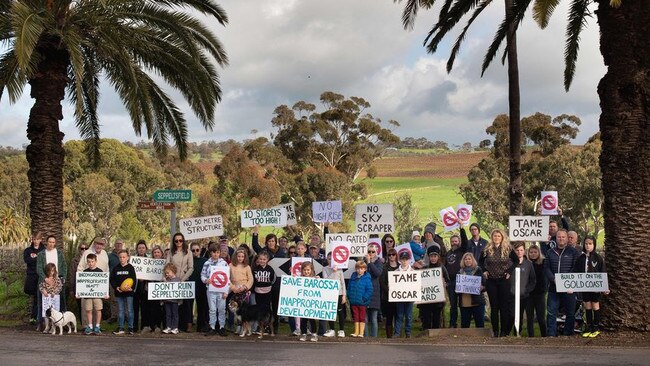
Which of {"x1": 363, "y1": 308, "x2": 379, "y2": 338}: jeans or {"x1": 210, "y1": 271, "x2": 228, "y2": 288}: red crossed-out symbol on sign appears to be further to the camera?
{"x1": 210, "y1": 271, "x2": 228, "y2": 288}: red crossed-out symbol on sign

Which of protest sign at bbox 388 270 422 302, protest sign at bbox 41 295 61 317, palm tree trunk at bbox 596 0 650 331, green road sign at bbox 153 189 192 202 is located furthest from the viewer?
green road sign at bbox 153 189 192 202

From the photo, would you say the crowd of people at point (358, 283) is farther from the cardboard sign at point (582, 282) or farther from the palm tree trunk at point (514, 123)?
the palm tree trunk at point (514, 123)

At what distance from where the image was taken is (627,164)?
1495 cm

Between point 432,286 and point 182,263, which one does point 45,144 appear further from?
point 432,286

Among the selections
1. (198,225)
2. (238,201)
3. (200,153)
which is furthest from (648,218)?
A: (200,153)

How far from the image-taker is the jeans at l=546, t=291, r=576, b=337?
50.2ft

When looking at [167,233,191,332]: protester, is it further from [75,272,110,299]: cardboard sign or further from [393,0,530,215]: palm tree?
[393,0,530,215]: palm tree

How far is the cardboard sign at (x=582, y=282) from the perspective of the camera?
49.1 feet

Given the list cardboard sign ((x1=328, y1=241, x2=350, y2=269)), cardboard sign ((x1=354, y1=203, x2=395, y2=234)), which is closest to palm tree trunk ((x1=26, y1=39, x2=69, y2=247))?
cardboard sign ((x1=354, y1=203, x2=395, y2=234))

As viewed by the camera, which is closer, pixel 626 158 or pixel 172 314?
pixel 626 158

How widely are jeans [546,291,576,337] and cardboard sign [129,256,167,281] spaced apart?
718 cm

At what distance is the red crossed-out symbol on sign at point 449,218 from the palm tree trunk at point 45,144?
334 inches

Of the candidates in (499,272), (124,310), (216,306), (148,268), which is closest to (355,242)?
(216,306)

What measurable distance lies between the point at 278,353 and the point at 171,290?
11.9 feet
